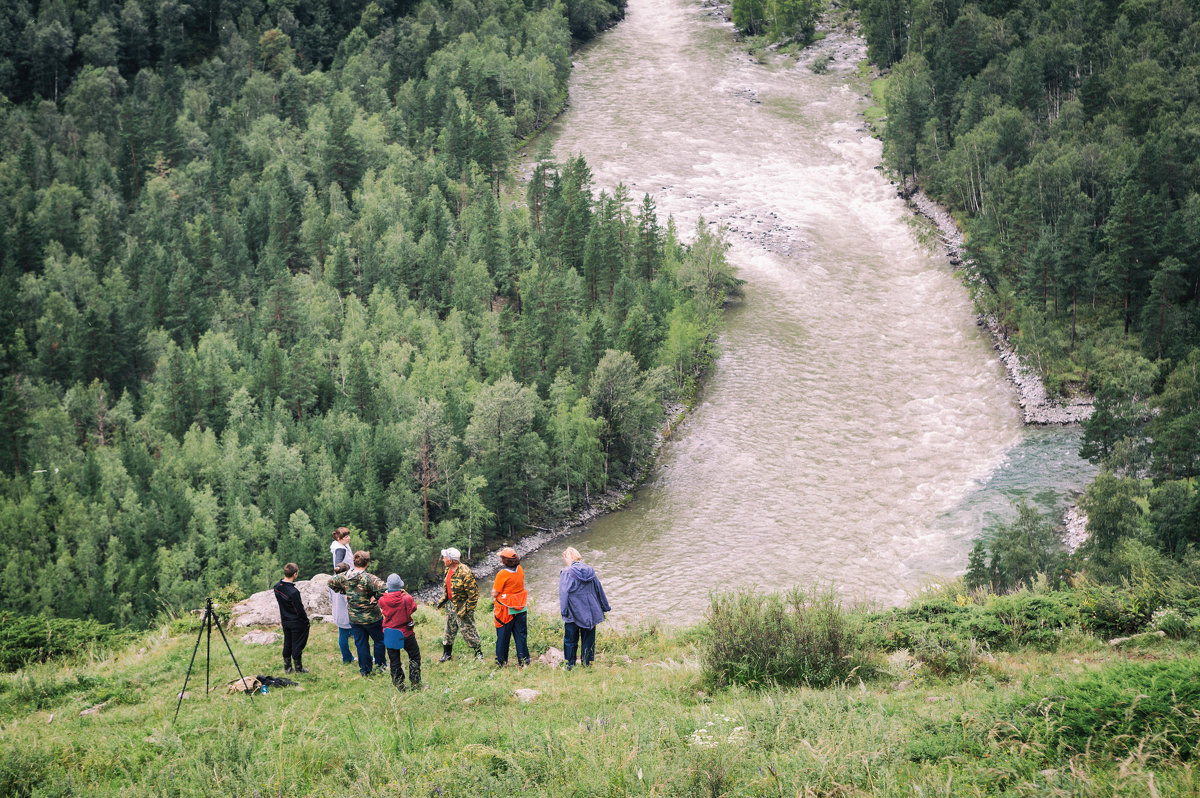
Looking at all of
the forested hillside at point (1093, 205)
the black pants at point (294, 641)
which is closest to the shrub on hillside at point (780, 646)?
the black pants at point (294, 641)

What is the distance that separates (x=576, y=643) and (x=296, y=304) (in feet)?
233

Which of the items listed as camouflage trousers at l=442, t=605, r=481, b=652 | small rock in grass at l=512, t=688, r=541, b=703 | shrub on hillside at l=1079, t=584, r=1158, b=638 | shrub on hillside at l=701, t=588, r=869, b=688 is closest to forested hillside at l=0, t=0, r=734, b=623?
camouflage trousers at l=442, t=605, r=481, b=652

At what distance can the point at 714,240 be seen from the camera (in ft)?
314

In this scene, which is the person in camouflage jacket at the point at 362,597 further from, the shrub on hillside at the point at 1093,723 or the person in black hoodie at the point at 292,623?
the shrub on hillside at the point at 1093,723

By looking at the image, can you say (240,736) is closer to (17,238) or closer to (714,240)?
(714,240)

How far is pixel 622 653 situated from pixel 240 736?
10245mm

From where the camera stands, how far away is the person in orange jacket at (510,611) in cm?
2219

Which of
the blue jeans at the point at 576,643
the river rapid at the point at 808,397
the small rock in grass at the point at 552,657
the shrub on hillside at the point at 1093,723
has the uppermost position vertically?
the shrub on hillside at the point at 1093,723

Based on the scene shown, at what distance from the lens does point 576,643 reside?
73.2ft

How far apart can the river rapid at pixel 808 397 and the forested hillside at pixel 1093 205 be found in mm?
5020

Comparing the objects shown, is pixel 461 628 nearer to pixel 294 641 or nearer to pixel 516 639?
pixel 516 639

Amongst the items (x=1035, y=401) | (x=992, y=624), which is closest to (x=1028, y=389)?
(x=1035, y=401)

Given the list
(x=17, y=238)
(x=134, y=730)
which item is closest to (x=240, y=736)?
(x=134, y=730)

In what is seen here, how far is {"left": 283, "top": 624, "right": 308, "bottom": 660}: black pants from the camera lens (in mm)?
22078
